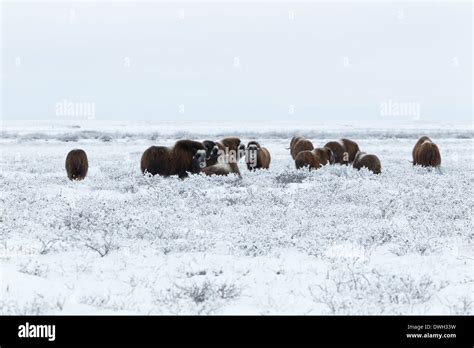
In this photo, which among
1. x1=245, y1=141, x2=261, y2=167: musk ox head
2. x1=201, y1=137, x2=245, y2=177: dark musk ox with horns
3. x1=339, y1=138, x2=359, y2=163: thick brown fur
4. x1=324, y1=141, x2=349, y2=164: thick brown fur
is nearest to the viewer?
x1=201, y1=137, x2=245, y2=177: dark musk ox with horns

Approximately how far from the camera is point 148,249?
7.39 metres

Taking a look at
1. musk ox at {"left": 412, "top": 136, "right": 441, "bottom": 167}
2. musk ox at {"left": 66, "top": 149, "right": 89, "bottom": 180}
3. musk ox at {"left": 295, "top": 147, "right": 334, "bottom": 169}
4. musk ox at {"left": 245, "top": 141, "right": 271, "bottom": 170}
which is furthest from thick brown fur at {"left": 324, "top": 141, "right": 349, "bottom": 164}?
musk ox at {"left": 66, "top": 149, "right": 89, "bottom": 180}

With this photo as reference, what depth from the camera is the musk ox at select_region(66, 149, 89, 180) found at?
1585cm

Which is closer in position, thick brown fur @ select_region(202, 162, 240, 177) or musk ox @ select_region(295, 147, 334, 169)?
thick brown fur @ select_region(202, 162, 240, 177)

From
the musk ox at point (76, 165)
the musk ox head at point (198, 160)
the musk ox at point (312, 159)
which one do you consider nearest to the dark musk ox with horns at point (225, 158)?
the musk ox head at point (198, 160)

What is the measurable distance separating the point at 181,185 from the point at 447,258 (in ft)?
24.6

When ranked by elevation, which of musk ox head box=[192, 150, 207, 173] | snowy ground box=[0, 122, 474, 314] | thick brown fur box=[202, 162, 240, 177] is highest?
musk ox head box=[192, 150, 207, 173]

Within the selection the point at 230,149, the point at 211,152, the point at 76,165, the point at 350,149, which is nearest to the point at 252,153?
the point at 230,149

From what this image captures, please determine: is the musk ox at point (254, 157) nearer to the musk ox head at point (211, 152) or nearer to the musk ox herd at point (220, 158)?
the musk ox herd at point (220, 158)

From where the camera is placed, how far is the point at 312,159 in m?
18.6

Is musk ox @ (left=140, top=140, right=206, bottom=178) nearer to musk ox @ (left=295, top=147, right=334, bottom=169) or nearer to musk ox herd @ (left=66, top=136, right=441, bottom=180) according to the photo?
musk ox herd @ (left=66, top=136, right=441, bottom=180)

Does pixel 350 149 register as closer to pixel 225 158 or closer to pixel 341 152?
pixel 341 152
